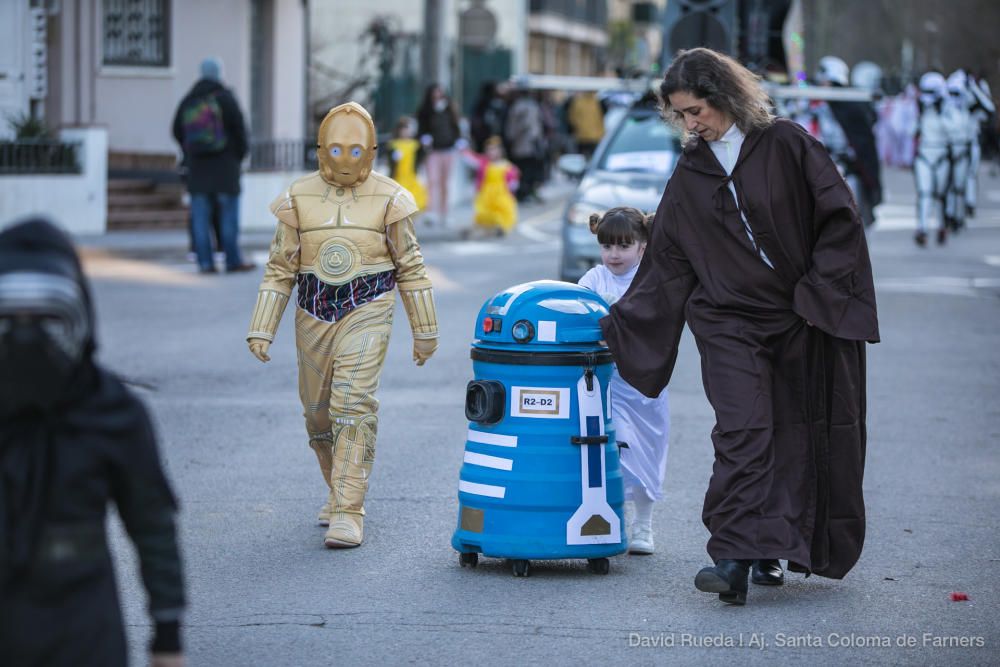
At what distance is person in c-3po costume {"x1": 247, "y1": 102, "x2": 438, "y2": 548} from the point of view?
6.71 m

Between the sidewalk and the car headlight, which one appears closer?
the car headlight

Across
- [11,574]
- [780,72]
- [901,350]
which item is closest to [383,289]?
[11,574]

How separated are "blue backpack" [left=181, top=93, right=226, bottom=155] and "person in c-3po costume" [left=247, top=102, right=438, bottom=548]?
1088cm

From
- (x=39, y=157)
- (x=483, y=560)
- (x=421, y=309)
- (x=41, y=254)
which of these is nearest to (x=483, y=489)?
(x=483, y=560)

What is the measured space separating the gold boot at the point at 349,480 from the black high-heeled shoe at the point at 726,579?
5.04 ft

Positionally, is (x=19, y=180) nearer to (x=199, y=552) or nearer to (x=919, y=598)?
(x=199, y=552)

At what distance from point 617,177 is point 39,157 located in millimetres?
8622

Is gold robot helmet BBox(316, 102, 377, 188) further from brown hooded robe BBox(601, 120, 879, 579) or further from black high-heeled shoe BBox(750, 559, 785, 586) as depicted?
black high-heeled shoe BBox(750, 559, 785, 586)

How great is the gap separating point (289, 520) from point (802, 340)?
2479 mm

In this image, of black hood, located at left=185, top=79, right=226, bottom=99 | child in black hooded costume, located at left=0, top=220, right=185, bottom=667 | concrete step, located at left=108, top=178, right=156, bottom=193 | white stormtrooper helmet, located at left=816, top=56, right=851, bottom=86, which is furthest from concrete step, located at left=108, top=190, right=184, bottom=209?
child in black hooded costume, located at left=0, top=220, right=185, bottom=667

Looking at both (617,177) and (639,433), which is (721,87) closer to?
(639,433)

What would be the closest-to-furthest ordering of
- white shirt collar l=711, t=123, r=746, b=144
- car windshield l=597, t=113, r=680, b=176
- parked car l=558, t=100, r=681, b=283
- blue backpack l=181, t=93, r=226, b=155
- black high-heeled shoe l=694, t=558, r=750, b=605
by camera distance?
black high-heeled shoe l=694, t=558, r=750, b=605, white shirt collar l=711, t=123, r=746, b=144, parked car l=558, t=100, r=681, b=283, car windshield l=597, t=113, r=680, b=176, blue backpack l=181, t=93, r=226, b=155

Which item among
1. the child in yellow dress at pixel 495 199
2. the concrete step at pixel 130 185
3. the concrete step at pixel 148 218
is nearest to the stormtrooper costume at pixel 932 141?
the child in yellow dress at pixel 495 199

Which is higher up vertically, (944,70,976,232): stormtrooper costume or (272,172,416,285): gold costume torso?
(944,70,976,232): stormtrooper costume
